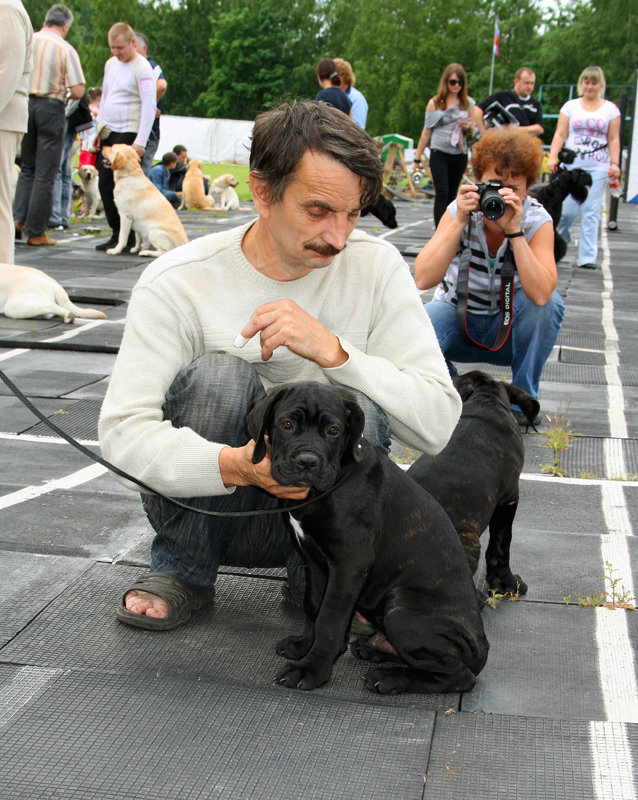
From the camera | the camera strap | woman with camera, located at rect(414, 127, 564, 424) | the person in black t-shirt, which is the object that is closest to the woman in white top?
the person in black t-shirt

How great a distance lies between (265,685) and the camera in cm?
271

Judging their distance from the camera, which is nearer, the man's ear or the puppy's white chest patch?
Result: the puppy's white chest patch

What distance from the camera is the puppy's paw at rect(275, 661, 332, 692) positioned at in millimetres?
2676

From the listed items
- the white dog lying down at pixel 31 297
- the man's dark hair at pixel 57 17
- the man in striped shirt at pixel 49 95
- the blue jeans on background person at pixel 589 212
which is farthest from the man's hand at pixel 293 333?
the man's dark hair at pixel 57 17

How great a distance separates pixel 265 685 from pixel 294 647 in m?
0.19

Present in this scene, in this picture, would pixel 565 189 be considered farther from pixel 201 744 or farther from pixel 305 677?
pixel 201 744

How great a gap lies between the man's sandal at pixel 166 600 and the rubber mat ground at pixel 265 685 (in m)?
0.04

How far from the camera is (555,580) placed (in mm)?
3459

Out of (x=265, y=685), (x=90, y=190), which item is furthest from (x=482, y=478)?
(x=90, y=190)

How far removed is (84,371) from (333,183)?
3.96 metres

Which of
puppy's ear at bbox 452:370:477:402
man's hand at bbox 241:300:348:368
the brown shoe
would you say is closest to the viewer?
man's hand at bbox 241:300:348:368

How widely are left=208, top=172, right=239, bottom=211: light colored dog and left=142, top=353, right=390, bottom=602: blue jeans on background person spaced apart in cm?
1711

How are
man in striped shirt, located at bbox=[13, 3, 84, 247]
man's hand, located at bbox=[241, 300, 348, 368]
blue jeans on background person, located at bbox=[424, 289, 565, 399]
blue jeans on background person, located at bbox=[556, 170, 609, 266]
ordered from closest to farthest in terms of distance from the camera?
man's hand, located at bbox=[241, 300, 348, 368], blue jeans on background person, located at bbox=[424, 289, 565, 399], man in striped shirt, located at bbox=[13, 3, 84, 247], blue jeans on background person, located at bbox=[556, 170, 609, 266]

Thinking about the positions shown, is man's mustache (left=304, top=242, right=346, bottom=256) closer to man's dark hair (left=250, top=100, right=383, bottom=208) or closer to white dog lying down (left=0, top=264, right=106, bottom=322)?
man's dark hair (left=250, top=100, right=383, bottom=208)
